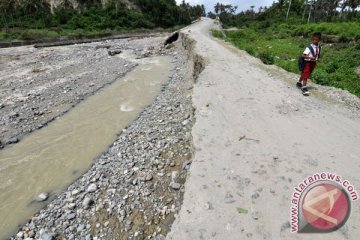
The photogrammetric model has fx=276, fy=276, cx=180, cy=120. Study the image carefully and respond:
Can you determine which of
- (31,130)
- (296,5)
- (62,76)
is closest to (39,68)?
(62,76)

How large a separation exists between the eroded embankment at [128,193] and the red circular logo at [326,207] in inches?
98.7

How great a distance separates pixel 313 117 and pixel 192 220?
544 cm

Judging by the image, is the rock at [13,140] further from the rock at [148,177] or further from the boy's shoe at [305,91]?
the boy's shoe at [305,91]

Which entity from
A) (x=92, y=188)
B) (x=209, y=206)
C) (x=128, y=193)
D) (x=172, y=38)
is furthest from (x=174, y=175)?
(x=172, y=38)

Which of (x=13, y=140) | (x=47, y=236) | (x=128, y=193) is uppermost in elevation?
(x=128, y=193)

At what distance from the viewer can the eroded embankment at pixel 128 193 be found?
5457 millimetres

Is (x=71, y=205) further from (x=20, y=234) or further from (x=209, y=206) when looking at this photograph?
(x=209, y=206)

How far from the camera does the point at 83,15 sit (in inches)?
2596

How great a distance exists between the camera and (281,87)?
1115 cm

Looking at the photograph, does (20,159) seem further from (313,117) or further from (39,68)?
(39,68)

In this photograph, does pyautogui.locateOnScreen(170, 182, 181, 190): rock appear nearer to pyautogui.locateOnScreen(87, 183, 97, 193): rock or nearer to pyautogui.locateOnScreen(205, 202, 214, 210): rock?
pyautogui.locateOnScreen(205, 202, 214, 210): rock

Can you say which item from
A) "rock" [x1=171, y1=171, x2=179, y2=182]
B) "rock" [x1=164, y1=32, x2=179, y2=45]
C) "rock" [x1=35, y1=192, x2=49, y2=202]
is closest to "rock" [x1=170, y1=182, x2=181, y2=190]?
"rock" [x1=171, y1=171, x2=179, y2=182]

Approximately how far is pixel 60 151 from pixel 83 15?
65.3 m

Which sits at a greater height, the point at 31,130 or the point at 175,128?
the point at 175,128
